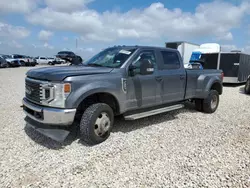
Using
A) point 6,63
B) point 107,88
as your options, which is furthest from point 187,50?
point 6,63

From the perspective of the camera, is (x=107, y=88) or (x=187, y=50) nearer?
(x=107, y=88)

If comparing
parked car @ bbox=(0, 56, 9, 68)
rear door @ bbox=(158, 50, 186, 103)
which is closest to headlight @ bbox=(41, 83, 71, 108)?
rear door @ bbox=(158, 50, 186, 103)

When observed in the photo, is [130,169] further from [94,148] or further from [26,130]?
[26,130]

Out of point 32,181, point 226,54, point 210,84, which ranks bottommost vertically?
point 32,181

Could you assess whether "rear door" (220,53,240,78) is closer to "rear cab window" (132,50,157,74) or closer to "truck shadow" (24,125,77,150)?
"rear cab window" (132,50,157,74)

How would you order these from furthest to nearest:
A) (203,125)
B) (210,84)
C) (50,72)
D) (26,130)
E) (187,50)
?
(187,50)
(210,84)
(203,125)
(26,130)
(50,72)

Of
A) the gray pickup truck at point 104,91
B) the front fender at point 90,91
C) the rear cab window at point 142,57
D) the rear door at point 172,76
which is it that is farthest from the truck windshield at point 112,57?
the rear door at point 172,76

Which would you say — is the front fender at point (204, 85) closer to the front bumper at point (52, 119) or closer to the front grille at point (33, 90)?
the front bumper at point (52, 119)

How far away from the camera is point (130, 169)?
2963mm

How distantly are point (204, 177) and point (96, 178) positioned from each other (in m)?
1.52

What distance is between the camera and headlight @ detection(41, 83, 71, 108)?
3244 mm

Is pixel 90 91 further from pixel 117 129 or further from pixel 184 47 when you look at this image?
pixel 184 47

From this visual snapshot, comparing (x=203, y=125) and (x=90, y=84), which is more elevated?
(x=90, y=84)

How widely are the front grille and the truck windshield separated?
140 centimetres
